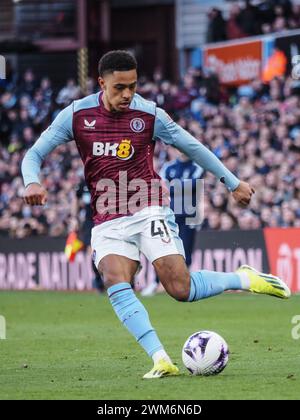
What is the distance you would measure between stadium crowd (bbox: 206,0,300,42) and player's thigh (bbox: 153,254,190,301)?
16.6 metres

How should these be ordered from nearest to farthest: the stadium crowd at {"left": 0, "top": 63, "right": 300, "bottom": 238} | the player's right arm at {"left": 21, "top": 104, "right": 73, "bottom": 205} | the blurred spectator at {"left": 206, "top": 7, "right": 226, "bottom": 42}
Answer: the player's right arm at {"left": 21, "top": 104, "right": 73, "bottom": 205}, the stadium crowd at {"left": 0, "top": 63, "right": 300, "bottom": 238}, the blurred spectator at {"left": 206, "top": 7, "right": 226, "bottom": 42}

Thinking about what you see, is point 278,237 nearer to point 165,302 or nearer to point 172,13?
point 165,302

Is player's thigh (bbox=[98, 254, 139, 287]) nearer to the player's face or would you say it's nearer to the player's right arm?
the player's right arm

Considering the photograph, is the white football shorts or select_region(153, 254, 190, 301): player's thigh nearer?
select_region(153, 254, 190, 301): player's thigh

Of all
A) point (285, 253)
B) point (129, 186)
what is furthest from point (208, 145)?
point (129, 186)

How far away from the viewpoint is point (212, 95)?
24.8 metres

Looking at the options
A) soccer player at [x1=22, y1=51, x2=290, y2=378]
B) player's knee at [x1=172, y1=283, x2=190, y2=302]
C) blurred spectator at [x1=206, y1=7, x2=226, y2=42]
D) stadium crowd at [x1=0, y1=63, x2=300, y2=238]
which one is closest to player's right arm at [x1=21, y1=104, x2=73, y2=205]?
soccer player at [x1=22, y1=51, x2=290, y2=378]

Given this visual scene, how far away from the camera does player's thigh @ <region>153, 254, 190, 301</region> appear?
8992 millimetres

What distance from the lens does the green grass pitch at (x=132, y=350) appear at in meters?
8.26

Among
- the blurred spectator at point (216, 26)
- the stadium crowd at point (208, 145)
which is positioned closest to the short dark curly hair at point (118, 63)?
the stadium crowd at point (208, 145)

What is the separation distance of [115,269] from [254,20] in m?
18.2

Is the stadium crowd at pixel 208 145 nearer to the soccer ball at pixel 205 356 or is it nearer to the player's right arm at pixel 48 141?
the player's right arm at pixel 48 141

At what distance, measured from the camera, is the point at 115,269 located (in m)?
9.04

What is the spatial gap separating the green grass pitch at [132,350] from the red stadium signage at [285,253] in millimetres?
642
